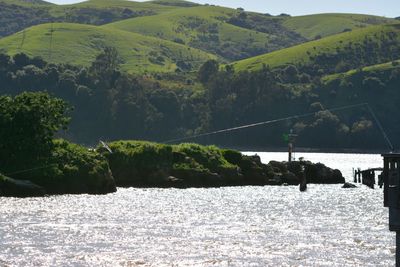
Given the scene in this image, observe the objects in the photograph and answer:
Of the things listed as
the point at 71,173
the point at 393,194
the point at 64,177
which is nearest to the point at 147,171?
the point at 71,173

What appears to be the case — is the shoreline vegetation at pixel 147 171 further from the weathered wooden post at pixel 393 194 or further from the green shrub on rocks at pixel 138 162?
the weathered wooden post at pixel 393 194

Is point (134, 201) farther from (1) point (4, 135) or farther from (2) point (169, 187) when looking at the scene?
(2) point (169, 187)

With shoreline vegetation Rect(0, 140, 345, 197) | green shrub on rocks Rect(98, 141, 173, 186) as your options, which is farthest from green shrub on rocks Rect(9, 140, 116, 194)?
green shrub on rocks Rect(98, 141, 173, 186)

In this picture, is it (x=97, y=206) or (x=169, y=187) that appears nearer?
(x=97, y=206)

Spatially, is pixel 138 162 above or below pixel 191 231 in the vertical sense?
above

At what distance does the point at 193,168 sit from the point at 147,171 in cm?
818

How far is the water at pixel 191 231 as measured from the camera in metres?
55.6

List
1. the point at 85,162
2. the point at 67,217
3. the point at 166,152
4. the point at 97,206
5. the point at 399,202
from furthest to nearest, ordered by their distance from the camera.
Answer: the point at 166,152 < the point at 85,162 < the point at 97,206 < the point at 67,217 < the point at 399,202

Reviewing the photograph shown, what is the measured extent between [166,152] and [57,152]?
73.7 ft

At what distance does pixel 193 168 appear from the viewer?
429 feet

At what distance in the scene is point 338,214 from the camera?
302 feet

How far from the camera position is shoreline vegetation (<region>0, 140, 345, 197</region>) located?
334 ft

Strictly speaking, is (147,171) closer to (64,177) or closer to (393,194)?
(64,177)

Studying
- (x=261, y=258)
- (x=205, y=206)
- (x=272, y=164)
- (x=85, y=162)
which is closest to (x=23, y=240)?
(x=261, y=258)
